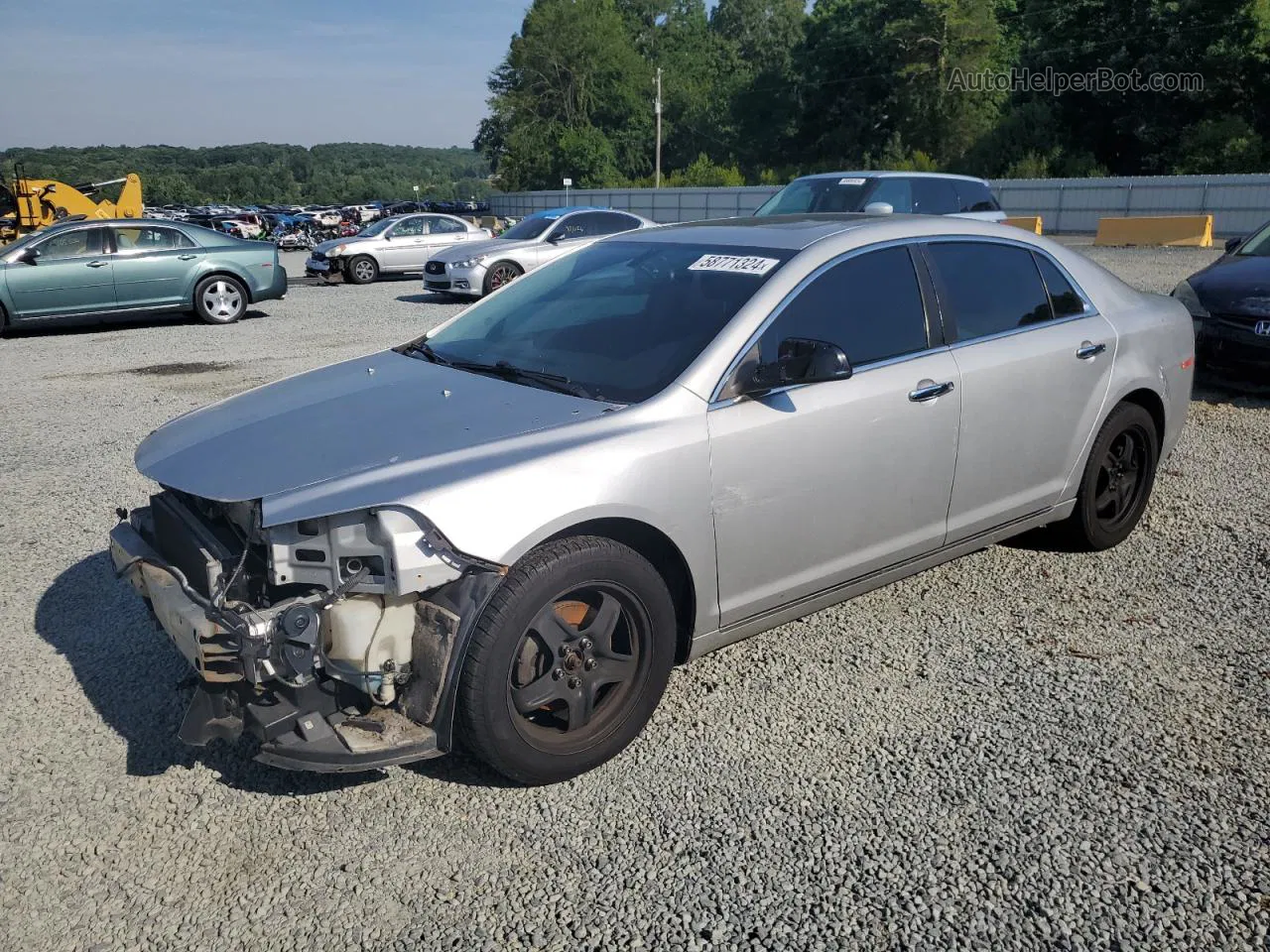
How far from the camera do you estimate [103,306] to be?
13.3 metres

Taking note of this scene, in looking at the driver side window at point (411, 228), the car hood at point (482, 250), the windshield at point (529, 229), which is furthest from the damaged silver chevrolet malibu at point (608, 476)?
the driver side window at point (411, 228)

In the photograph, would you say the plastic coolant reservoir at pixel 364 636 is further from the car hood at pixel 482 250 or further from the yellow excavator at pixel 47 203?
the yellow excavator at pixel 47 203

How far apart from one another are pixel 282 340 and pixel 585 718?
10.2m

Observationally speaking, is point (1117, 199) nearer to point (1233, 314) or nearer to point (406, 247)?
point (406, 247)

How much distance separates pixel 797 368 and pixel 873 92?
6605cm

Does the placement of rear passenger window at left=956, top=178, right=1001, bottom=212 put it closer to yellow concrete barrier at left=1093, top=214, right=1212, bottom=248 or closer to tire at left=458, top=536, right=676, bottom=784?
tire at left=458, top=536, right=676, bottom=784

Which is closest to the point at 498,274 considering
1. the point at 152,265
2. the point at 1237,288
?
the point at 152,265

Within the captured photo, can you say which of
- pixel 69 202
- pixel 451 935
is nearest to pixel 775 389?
pixel 451 935

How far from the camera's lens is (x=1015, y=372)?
4121 mm

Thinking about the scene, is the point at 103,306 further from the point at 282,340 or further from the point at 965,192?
the point at 965,192

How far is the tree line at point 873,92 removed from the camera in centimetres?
4312

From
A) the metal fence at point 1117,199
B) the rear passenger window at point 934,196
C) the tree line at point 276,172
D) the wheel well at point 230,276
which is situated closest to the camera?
the rear passenger window at point 934,196

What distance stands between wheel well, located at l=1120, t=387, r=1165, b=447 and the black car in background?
3.11 m

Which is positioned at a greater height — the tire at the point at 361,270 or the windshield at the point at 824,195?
the windshield at the point at 824,195
